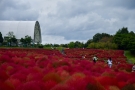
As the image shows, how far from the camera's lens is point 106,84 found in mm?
6430

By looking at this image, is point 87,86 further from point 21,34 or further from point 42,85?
point 21,34

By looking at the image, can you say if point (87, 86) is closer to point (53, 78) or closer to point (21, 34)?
point (53, 78)

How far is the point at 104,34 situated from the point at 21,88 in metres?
109

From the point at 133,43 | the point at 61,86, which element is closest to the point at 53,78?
the point at 61,86

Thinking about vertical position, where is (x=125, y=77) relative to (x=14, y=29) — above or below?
below

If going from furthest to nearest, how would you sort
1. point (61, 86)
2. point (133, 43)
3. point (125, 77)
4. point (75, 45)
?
point (75, 45) → point (133, 43) → point (125, 77) → point (61, 86)

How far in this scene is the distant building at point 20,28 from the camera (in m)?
110

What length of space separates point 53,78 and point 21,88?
4.93ft

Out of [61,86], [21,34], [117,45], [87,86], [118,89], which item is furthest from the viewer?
[21,34]

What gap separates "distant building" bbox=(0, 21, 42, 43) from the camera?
→ 110 meters

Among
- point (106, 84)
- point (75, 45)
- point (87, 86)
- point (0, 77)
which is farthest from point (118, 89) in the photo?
point (75, 45)

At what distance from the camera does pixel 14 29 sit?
112 m

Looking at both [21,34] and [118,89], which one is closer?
[118,89]

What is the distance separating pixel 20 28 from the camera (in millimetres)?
112250
